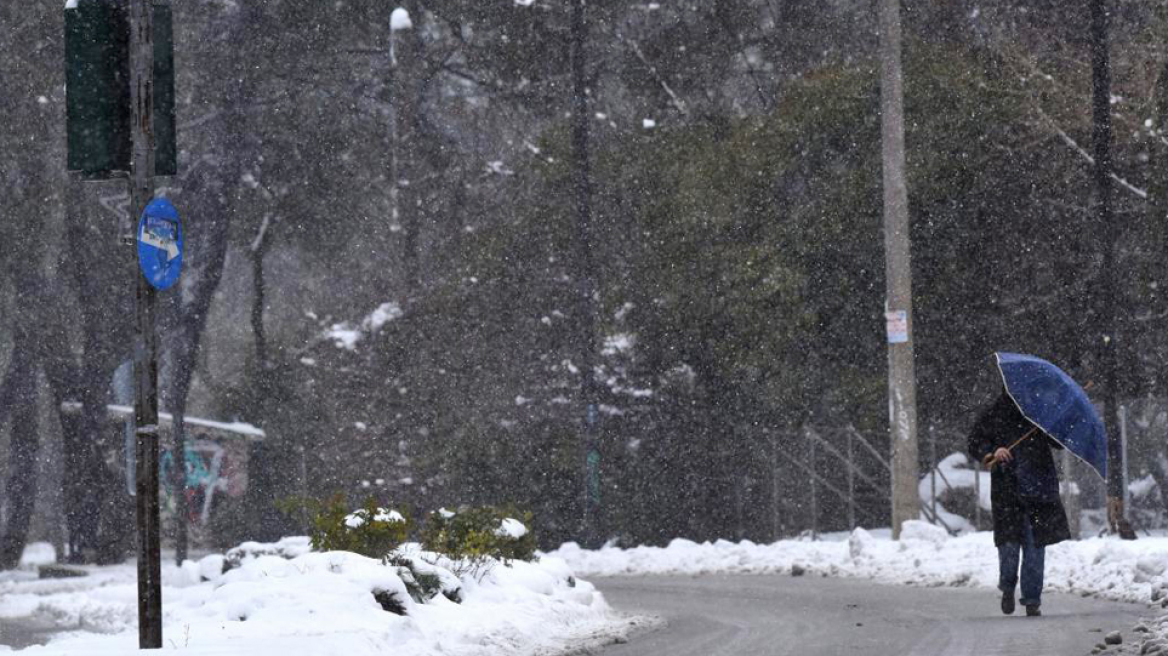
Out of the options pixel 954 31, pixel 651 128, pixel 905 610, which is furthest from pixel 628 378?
pixel 905 610

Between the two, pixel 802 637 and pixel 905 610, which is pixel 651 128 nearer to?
pixel 905 610

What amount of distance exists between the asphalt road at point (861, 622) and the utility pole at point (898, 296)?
3586mm

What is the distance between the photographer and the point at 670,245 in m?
29.1

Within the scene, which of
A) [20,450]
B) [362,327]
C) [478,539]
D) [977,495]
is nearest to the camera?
[478,539]

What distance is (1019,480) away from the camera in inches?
502

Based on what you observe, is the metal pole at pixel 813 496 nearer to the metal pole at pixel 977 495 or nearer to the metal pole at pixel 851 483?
the metal pole at pixel 851 483

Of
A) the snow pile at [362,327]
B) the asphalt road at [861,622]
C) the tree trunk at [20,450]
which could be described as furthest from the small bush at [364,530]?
the tree trunk at [20,450]

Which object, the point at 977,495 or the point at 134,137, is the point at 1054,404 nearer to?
the point at 134,137

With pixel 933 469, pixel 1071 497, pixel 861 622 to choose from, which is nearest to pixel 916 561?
pixel 1071 497

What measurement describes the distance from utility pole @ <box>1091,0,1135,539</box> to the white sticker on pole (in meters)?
3.00

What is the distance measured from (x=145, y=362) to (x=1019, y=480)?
6.31 metres

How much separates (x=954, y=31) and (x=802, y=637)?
Answer: 19759 mm

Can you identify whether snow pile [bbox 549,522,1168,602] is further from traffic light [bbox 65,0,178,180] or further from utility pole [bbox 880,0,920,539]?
traffic light [bbox 65,0,178,180]

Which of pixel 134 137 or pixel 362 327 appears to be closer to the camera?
pixel 134 137
